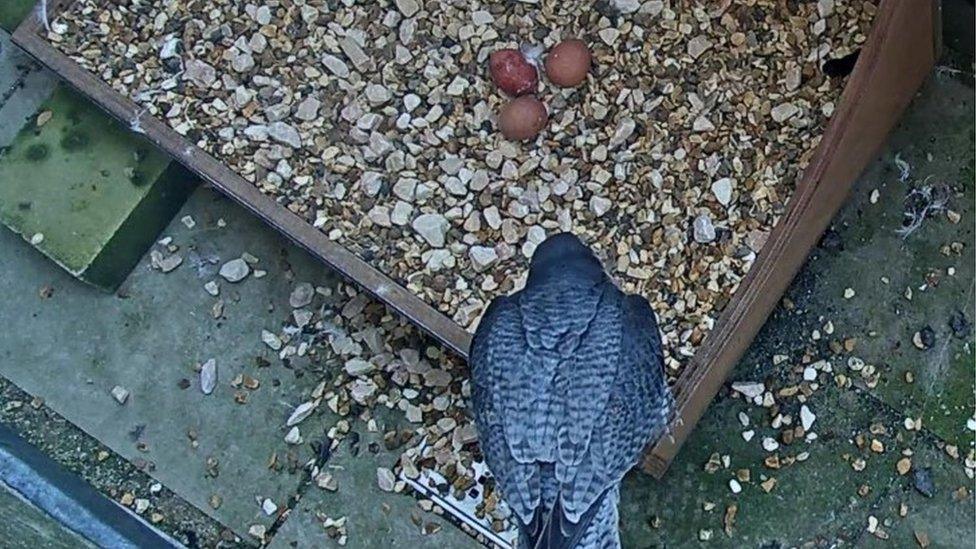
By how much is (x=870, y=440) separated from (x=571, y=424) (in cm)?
98

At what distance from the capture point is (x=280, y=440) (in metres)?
3.67

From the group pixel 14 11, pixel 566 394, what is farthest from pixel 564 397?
pixel 14 11

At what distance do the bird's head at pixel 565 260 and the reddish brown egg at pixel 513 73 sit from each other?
0.49m

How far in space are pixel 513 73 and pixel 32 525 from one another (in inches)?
59.9

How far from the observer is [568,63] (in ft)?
11.4

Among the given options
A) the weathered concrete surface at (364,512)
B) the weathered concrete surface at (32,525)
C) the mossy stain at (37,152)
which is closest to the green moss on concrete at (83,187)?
the mossy stain at (37,152)

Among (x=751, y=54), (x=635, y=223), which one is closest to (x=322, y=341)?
(x=635, y=223)

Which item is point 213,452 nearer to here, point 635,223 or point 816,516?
point 635,223

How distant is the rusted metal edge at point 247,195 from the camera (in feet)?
11.0

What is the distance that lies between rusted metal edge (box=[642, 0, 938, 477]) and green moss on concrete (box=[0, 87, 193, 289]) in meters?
1.40

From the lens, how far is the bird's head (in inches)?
121

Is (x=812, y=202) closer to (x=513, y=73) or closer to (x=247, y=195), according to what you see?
(x=513, y=73)

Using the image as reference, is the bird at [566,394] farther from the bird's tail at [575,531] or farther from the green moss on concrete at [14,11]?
the green moss on concrete at [14,11]

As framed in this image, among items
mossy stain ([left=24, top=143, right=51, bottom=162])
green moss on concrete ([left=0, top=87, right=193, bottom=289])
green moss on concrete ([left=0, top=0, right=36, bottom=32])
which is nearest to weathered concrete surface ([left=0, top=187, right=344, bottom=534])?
green moss on concrete ([left=0, top=87, right=193, bottom=289])
